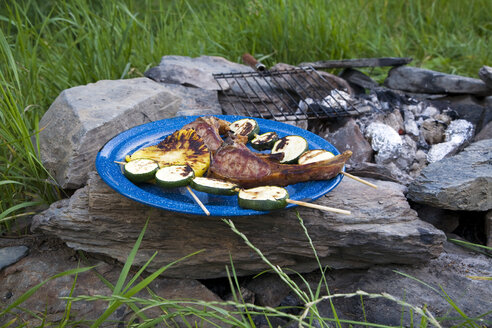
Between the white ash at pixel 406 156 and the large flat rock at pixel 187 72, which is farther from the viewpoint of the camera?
the large flat rock at pixel 187 72

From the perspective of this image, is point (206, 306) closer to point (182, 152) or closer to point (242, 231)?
point (242, 231)

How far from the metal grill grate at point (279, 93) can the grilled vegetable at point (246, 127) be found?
0.99 metres

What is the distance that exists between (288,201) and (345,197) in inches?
28.4

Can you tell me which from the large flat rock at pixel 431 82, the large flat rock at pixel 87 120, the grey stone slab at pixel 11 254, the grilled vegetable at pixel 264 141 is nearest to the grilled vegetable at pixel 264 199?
the grilled vegetable at pixel 264 141

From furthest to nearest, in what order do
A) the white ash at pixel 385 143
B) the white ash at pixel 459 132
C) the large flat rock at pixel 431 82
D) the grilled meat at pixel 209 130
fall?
the large flat rock at pixel 431 82
the white ash at pixel 459 132
the white ash at pixel 385 143
the grilled meat at pixel 209 130

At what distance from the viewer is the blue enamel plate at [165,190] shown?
6.93ft

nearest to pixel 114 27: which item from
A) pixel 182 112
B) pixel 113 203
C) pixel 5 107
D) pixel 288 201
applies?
pixel 182 112

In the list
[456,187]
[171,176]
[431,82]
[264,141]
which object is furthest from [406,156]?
[171,176]

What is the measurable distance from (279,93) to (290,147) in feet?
6.20

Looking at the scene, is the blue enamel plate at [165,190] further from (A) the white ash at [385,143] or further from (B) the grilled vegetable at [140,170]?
(A) the white ash at [385,143]

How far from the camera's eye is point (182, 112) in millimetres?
3779

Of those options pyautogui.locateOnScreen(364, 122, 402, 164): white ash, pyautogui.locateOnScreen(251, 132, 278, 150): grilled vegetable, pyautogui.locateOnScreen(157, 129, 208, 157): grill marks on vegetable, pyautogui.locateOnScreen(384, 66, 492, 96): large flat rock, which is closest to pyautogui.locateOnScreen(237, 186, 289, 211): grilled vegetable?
pyautogui.locateOnScreen(157, 129, 208, 157): grill marks on vegetable

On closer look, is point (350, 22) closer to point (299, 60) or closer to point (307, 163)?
point (299, 60)

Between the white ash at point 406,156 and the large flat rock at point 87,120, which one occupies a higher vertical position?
the large flat rock at point 87,120
